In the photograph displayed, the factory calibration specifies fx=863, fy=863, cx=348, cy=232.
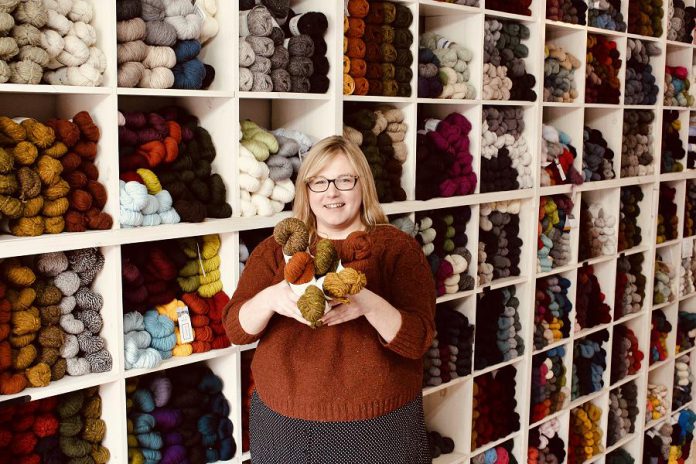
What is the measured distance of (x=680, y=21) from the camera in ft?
12.1

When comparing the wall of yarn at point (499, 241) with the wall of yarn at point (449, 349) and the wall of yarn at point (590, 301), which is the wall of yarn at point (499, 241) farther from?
the wall of yarn at point (590, 301)

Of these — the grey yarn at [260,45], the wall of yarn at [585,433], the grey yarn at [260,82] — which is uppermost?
the grey yarn at [260,45]

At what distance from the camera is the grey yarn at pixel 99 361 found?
1909 millimetres

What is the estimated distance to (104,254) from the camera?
1912 millimetres

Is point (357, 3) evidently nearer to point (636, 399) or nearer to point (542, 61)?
point (542, 61)

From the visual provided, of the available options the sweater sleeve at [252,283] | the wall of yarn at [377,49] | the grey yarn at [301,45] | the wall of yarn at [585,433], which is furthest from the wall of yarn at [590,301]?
the sweater sleeve at [252,283]

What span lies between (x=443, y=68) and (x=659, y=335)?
193cm

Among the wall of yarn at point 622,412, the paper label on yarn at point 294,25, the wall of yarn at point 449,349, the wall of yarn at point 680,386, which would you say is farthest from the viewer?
the wall of yarn at point 680,386

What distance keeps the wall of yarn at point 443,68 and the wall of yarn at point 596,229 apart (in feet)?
2.98

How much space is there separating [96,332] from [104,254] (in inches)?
7.0

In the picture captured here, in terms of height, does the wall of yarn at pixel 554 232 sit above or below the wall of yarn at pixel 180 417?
above

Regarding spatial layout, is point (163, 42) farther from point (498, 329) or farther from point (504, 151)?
point (498, 329)

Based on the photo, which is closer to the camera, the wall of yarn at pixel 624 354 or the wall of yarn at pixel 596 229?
the wall of yarn at pixel 596 229

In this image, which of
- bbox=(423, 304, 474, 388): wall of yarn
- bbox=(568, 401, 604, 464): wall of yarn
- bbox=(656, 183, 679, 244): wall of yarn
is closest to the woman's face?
bbox=(423, 304, 474, 388): wall of yarn
